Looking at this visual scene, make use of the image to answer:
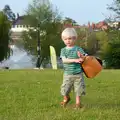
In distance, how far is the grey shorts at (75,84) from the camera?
24.9 feet

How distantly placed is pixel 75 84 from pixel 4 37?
2130 inches

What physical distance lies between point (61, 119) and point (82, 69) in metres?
1.74

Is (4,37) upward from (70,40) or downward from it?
downward

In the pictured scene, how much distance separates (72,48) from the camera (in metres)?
7.71

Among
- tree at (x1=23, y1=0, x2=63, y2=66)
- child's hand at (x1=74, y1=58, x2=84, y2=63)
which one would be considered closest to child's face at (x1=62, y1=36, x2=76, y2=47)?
child's hand at (x1=74, y1=58, x2=84, y2=63)

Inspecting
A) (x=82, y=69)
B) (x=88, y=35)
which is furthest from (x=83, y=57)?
(x=88, y=35)

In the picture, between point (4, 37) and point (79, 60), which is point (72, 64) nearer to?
point (79, 60)

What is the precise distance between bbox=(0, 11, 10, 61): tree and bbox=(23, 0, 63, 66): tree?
4.23m

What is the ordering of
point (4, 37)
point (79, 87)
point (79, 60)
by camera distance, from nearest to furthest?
point (79, 60)
point (79, 87)
point (4, 37)

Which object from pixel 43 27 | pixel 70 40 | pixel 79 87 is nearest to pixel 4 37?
pixel 43 27

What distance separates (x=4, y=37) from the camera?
6088 cm

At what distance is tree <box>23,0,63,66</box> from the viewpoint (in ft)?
212

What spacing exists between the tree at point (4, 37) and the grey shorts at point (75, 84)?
169 ft

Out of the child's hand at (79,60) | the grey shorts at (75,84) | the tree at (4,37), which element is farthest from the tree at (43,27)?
the child's hand at (79,60)
